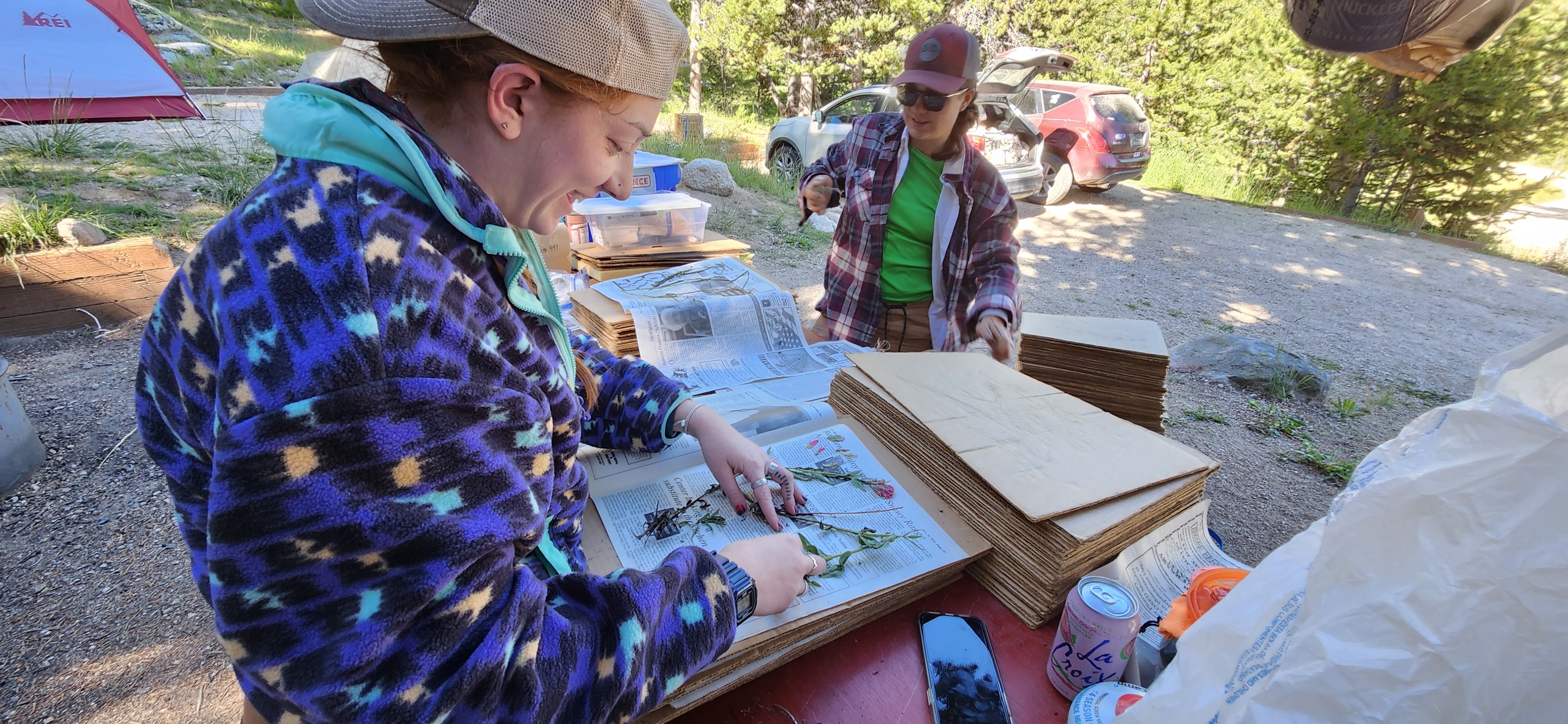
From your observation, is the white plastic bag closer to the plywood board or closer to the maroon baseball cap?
the plywood board

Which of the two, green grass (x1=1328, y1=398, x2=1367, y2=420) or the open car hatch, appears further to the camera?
the open car hatch

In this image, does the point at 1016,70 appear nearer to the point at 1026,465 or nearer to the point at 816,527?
the point at 1026,465

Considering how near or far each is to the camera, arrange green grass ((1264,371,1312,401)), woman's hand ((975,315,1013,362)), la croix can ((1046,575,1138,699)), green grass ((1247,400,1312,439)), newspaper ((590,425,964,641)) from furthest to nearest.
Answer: green grass ((1264,371,1312,401)) < green grass ((1247,400,1312,439)) < woman's hand ((975,315,1013,362)) < newspaper ((590,425,964,641)) < la croix can ((1046,575,1138,699))

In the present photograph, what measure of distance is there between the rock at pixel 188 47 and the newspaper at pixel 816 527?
1378cm

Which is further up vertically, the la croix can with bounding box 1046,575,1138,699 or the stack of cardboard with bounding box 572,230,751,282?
the stack of cardboard with bounding box 572,230,751,282

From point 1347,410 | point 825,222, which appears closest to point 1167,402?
point 1347,410

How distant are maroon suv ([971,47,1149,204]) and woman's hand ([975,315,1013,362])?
7.24 metres

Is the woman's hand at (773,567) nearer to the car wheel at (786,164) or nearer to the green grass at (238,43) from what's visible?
the car wheel at (786,164)

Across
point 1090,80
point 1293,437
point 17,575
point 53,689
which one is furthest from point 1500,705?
point 1090,80

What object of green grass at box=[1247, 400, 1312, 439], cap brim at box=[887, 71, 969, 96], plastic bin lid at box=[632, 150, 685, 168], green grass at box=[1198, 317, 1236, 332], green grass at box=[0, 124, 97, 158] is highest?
cap brim at box=[887, 71, 969, 96]

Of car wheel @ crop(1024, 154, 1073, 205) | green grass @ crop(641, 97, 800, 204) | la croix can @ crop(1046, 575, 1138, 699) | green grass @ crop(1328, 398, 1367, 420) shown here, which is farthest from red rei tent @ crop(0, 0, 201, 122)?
car wheel @ crop(1024, 154, 1073, 205)

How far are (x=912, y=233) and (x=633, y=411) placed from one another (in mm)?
1701

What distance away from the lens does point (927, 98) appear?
93.9 inches

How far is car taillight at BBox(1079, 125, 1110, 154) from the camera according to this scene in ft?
29.6
